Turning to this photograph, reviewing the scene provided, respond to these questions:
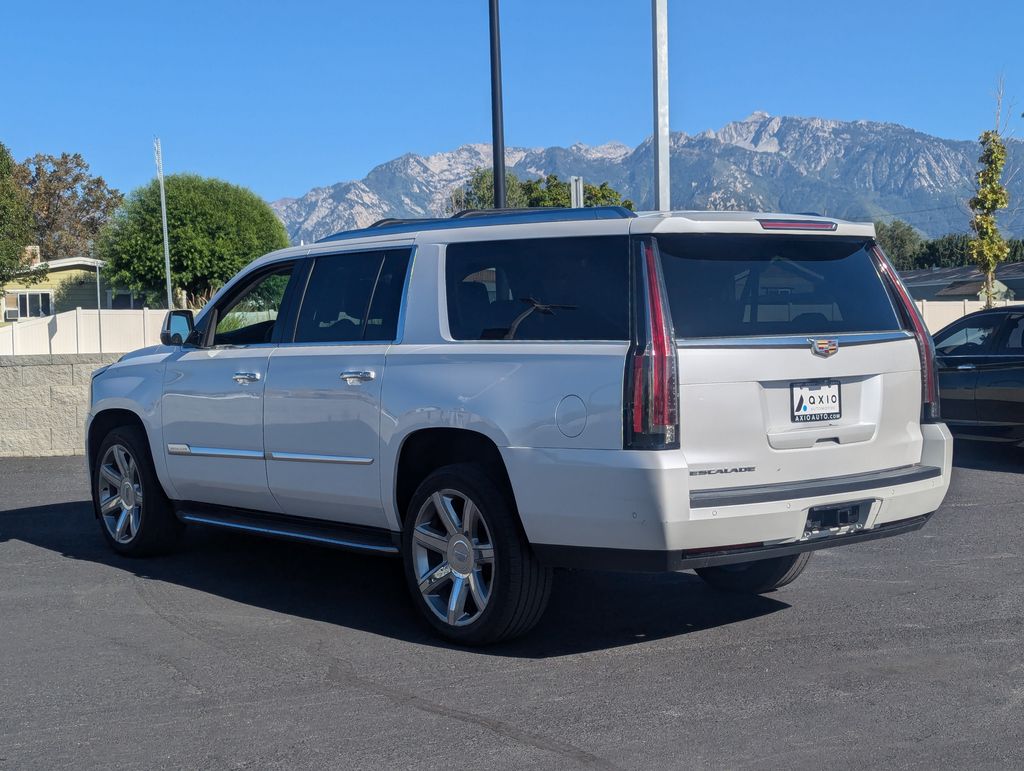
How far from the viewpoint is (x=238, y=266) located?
56.0m

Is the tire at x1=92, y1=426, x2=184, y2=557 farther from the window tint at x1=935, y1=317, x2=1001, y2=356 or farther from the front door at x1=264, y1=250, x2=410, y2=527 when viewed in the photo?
the window tint at x1=935, y1=317, x2=1001, y2=356

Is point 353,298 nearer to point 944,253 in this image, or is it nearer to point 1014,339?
point 1014,339

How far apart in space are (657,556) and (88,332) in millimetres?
24449

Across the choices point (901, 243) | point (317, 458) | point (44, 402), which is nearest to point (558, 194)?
point (44, 402)

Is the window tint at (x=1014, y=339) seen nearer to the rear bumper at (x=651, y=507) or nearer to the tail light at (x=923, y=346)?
the tail light at (x=923, y=346)

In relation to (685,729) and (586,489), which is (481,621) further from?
(685,729)

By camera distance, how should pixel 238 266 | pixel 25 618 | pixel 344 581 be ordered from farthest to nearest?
pixel 238 266
pixel 344 581
pixel 25 618

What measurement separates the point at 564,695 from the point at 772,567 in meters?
2.06

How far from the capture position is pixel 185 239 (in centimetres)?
5503

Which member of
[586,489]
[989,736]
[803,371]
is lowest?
[989,736]

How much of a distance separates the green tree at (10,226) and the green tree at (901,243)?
74.8 m

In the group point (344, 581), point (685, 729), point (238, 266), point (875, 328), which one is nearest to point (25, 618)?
point (344, 581)

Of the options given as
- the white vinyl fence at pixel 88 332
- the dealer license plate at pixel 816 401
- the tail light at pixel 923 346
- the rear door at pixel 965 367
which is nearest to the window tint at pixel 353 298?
the dealer license plate at pixel 816 401

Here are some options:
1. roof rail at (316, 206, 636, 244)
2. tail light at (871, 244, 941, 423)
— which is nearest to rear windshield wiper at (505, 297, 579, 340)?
roof rail at (316, 206, 636, 244)
